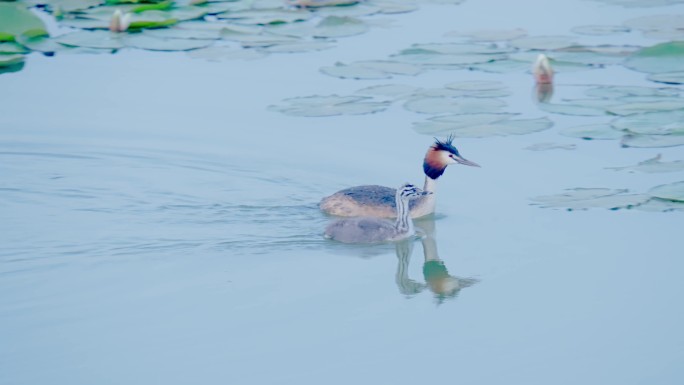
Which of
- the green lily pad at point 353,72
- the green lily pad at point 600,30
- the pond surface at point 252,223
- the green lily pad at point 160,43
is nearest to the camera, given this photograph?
the pond surface at point 252,223

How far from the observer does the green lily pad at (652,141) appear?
393 inches

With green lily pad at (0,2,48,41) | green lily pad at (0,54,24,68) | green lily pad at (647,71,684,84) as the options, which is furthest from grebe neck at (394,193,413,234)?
green lily pad at (0,2,48,41)

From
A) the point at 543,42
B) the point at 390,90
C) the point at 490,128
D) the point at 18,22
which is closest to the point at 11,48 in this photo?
the point at 18,22

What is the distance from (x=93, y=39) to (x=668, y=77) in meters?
5.92

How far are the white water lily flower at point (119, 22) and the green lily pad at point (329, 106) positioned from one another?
2972 millimetres

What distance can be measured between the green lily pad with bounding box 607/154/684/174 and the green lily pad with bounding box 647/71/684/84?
196cm

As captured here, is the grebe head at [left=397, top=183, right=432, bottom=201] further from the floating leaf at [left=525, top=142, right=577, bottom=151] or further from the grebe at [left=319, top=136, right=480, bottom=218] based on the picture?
the floating leaf at [left=525, top=142, right=577, bottom=151]

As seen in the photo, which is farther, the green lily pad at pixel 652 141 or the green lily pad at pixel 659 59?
the green lily pad at pixel 659 59

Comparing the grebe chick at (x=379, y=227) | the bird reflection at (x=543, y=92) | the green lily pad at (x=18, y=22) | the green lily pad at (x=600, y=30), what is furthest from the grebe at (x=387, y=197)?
the green lily pad at (x=18, y=22)

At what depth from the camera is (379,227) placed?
9.21 m

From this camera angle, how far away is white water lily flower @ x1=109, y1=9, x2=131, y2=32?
45.2 ft

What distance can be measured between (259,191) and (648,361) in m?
3.81

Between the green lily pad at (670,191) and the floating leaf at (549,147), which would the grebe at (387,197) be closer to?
the floating leaf at (549,147)

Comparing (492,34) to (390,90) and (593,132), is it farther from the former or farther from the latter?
(593,132)
